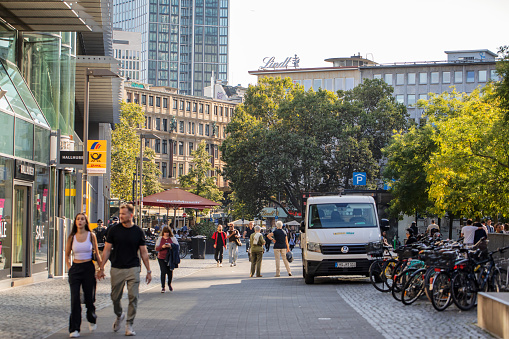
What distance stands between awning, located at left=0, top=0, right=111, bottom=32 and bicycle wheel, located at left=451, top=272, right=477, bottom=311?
10.5 meters

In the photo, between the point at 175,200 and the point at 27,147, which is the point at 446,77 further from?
the point at 27,147

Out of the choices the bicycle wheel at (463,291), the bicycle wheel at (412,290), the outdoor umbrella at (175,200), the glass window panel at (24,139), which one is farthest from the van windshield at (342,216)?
the outdoor umbrella at (175,200)

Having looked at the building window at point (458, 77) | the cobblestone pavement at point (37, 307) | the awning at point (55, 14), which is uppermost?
the building window at point (458, 77)

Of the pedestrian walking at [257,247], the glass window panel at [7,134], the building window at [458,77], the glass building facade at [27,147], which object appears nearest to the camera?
the glass window panel at [7,134]

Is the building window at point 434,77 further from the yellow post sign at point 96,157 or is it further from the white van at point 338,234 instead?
the white van at point 338,234

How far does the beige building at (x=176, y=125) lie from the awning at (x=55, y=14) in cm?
10249

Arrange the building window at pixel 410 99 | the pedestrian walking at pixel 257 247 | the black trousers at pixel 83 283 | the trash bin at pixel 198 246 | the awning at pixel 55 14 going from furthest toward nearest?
the building window at pixel 410 99 → the trash bin at pixel 198 246 → the pedestrian walking at pixel 257 247 → the awning at pixel 55 14 → the black trousers at pixel 83 283

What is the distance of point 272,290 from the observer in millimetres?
19453

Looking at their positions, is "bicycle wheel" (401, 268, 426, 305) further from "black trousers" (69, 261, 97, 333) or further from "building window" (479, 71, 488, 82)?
"building window" (479, 71, 488, 82)

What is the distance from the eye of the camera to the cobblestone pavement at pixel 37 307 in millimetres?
11805

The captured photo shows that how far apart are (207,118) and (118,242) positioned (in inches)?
5005

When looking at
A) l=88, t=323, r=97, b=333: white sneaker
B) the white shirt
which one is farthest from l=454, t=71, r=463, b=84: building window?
l=88, t=323, r=97, b=333: white sneaker

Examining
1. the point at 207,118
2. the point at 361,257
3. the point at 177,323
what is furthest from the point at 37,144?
the point at 207,118

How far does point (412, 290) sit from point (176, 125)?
117385 mm
